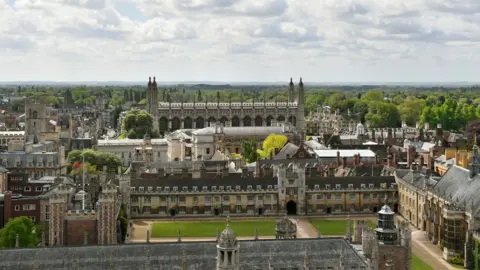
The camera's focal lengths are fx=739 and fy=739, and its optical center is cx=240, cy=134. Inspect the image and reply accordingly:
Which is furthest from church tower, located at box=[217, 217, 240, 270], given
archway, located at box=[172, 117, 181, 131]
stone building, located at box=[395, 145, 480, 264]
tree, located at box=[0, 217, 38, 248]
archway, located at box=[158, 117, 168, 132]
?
archway, located at box=[158, 117, 168, 132]

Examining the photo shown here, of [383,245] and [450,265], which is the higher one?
[383,245]

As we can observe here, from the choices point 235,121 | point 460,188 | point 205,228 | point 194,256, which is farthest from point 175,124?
point 194,256

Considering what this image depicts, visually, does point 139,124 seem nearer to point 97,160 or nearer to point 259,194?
point 97,160

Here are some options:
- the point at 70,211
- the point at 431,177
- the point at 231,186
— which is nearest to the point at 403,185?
the point at 431,177

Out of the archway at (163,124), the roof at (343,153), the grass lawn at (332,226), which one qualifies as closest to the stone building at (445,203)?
the grass lawn at (332,226)

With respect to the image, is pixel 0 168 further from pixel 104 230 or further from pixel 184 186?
pixel 104 230

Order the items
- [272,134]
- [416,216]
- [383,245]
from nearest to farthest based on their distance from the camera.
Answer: [383,245], [416,216], [272,134]

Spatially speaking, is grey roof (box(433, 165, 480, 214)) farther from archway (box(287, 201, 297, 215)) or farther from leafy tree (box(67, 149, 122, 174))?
leafy tree (box(67, 149, 122, 174))
